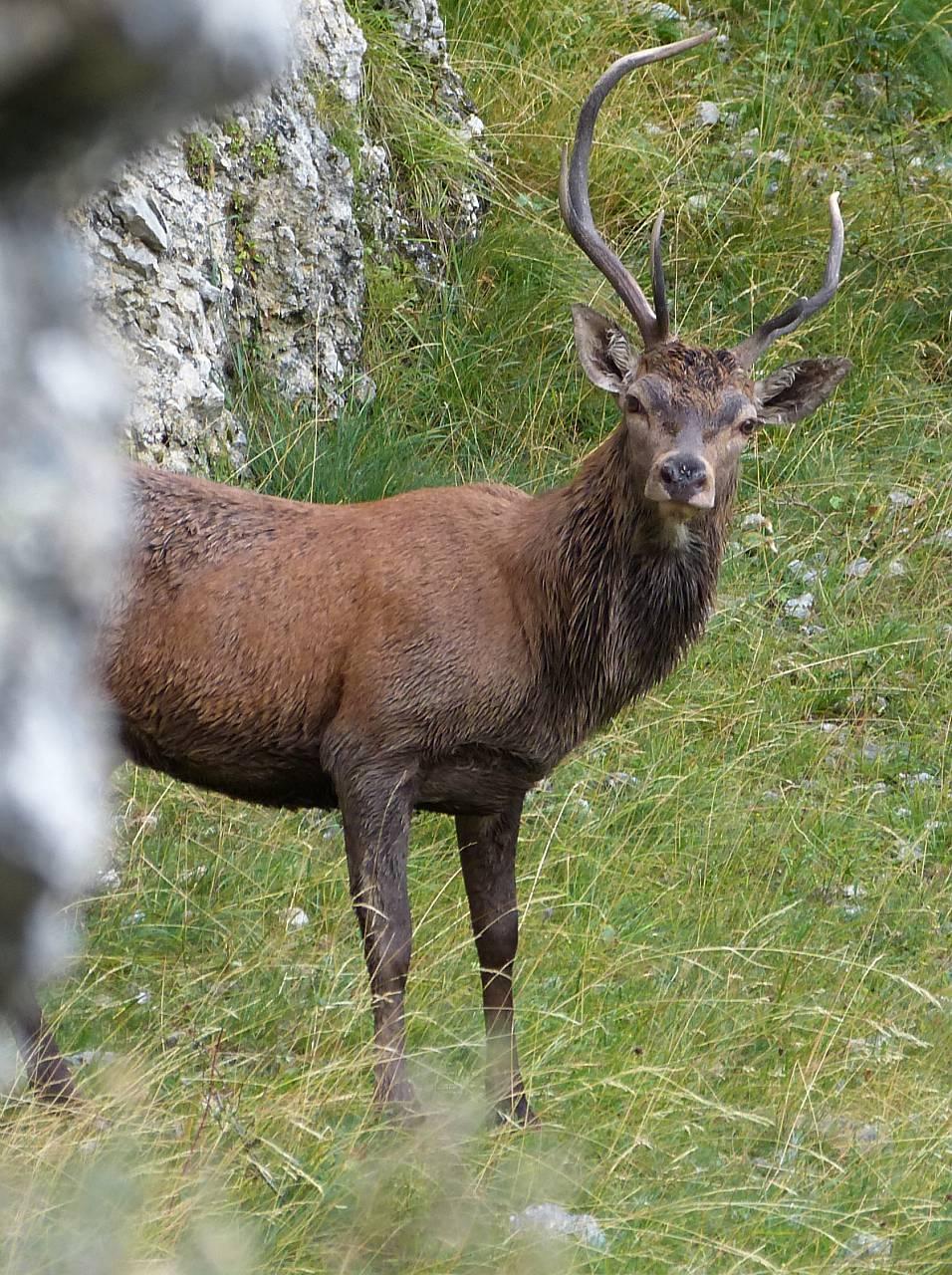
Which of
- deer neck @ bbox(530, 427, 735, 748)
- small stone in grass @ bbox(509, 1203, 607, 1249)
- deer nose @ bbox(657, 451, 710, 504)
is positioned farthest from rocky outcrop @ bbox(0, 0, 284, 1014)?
deer neck @ bbox(530, 427, 735, 748)

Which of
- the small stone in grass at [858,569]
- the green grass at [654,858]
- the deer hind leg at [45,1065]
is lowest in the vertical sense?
the small stone in grass at [858,569]

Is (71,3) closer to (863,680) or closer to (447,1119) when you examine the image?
(447,1119)

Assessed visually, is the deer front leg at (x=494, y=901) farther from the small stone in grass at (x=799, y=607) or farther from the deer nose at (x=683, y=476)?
the small stone in grass at (x=799, y=607)

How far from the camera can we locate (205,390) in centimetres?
691

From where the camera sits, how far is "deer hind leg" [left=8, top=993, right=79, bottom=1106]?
355 cm

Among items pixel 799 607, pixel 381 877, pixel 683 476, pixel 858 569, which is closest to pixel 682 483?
pixel 683 476

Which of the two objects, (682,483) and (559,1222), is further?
(682,483)

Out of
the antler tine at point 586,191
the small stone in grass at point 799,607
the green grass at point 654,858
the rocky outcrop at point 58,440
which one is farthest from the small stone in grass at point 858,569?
the rocky outcrop at point 58,440

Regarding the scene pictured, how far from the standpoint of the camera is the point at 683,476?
4.46 metres

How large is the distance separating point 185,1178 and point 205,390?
4.50 metres

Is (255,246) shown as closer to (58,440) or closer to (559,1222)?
(559,1222)

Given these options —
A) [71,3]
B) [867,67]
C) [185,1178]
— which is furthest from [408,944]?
[867,67]

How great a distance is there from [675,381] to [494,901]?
155cm

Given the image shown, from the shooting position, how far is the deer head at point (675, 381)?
4574mm
